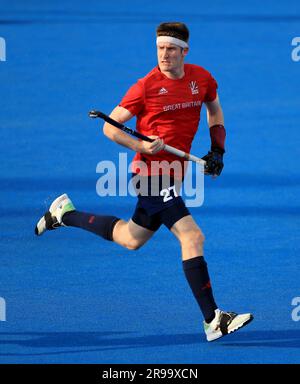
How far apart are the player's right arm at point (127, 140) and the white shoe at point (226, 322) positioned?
3.65ft

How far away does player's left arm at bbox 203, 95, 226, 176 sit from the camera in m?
8.85

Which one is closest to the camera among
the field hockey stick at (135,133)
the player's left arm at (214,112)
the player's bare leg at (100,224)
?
the field hockey stick at (135,133)

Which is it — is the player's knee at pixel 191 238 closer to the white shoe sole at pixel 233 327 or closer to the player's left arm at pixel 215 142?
the white shoe sole at pixel 233 327

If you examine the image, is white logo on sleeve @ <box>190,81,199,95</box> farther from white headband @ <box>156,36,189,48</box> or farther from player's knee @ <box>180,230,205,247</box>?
player's knee @ <box>180,230,205,247</box>

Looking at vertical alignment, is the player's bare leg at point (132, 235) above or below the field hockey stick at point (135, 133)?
below

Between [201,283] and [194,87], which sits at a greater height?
[194,87]

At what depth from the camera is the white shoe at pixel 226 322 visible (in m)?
8.25

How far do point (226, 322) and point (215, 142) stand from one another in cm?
140

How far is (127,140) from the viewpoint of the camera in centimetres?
836

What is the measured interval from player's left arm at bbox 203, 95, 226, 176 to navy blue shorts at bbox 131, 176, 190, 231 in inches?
15.2

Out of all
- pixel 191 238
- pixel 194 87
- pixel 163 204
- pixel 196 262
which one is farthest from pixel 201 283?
pixel 194 87

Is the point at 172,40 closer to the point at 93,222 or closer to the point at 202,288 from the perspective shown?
the point at 93,222

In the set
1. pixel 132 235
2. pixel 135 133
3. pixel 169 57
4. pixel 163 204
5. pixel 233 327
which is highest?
pixel 169 57

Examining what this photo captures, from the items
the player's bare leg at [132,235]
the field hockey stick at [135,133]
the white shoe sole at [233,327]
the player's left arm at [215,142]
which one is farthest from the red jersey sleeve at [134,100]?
the white shoe sole at [233,327]
